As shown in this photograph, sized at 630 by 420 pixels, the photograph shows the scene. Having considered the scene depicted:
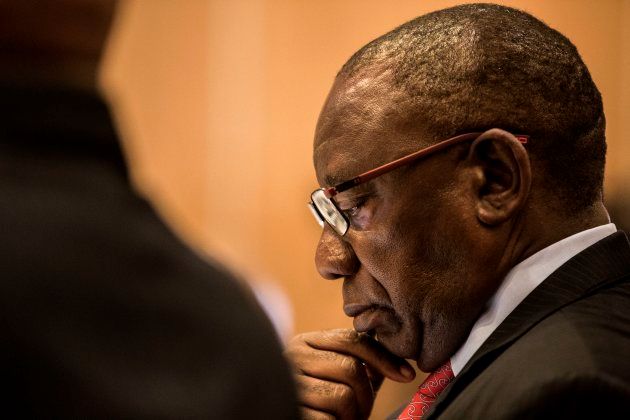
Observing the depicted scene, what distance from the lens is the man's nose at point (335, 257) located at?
167 centimetres

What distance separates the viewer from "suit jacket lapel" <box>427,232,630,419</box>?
55.8 inches

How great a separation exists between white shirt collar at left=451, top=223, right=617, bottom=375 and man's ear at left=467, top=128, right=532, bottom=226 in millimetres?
93

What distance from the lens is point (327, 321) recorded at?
493cm

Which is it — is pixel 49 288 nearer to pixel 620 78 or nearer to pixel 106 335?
pixel 106 335

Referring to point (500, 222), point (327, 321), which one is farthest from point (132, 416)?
point (327, 321)

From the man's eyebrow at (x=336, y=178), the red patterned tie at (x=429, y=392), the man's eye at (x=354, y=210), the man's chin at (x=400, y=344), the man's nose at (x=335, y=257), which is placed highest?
the man's eyebrow at (x=336, y=178)

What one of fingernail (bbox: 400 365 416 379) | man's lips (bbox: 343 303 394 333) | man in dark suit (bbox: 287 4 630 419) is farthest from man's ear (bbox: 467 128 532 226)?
fingernail (bbox: 400 365 416 379)

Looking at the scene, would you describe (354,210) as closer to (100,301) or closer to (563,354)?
(563,354)

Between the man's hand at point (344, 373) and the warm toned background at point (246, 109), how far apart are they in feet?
10.0

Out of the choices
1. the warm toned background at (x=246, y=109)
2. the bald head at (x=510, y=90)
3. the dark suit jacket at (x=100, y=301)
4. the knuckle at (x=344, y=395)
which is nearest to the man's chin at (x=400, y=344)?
the knuckle at (x=344, y=395)

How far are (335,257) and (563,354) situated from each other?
556 millimetres

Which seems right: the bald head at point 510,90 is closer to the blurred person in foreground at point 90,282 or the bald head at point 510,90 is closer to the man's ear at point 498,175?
the man's ear at point 498,175

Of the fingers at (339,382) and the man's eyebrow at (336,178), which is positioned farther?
the fingers at (339,382)

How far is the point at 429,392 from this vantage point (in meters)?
1.62
